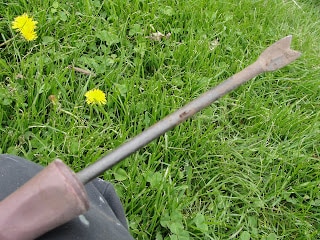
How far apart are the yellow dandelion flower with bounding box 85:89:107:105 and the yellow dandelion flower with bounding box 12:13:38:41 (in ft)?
1.07

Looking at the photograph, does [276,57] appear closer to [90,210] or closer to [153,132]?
[153,132]

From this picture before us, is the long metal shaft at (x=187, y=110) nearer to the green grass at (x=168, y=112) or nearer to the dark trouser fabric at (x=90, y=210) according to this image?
the dark trouser fabric at (x=90, y=210)

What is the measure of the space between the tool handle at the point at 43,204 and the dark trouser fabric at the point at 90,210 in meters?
0.13

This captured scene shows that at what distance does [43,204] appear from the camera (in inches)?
30.0

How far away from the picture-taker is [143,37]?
2059 millimetres

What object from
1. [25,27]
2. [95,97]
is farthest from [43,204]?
[25,27]

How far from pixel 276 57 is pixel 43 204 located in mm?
503

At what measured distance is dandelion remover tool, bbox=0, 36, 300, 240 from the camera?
74 cm

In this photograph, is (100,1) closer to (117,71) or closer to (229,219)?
(117,71)

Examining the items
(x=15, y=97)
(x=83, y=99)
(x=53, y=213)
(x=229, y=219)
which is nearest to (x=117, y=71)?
(x=83, y=99)

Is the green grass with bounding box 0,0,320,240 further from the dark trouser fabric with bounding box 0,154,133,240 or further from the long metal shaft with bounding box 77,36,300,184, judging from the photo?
the long metal shaft with bounding box 77,36,300,184

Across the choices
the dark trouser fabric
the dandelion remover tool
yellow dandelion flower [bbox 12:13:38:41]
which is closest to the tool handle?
the dandelion remover tool

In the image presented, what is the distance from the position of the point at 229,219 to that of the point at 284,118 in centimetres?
53

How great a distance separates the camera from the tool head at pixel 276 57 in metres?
0.90
